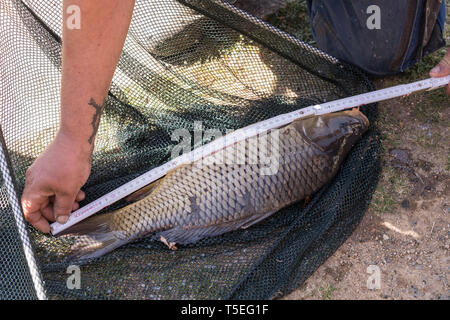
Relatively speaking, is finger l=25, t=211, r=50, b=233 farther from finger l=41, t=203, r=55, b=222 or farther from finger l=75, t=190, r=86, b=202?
finger l=75, t=190, r=86, b=202

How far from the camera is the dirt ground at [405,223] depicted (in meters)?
1.91

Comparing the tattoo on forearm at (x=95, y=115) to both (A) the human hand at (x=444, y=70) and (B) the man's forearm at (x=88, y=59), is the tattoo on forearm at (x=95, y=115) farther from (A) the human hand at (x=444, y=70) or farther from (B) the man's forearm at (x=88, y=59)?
(A) the human hand at (x=444, y=70)

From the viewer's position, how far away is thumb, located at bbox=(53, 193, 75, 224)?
1858 millimetres

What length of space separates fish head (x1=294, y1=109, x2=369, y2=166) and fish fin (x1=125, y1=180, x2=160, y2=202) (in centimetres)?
71

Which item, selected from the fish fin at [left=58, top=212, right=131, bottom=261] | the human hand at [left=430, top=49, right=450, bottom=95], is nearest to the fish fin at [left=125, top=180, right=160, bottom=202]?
the fish fin at [left=58, top=212, right=131, bottom=261]

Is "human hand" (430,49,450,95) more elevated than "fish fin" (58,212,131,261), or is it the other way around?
"human hand" (430,49,450,95)

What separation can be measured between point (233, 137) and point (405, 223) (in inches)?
32.8

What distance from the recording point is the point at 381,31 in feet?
8.31

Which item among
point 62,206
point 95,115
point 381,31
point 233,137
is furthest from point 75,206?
point 381,31

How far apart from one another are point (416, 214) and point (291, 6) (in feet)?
5.80

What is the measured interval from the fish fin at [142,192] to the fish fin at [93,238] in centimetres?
15

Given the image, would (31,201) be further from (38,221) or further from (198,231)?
(198,231)

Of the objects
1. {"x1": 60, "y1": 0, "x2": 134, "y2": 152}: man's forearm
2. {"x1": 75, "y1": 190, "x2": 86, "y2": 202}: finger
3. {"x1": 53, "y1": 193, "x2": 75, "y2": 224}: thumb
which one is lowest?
{"x1": 75, "y1": 190, "x2": 86, "y2": 202}: finger
